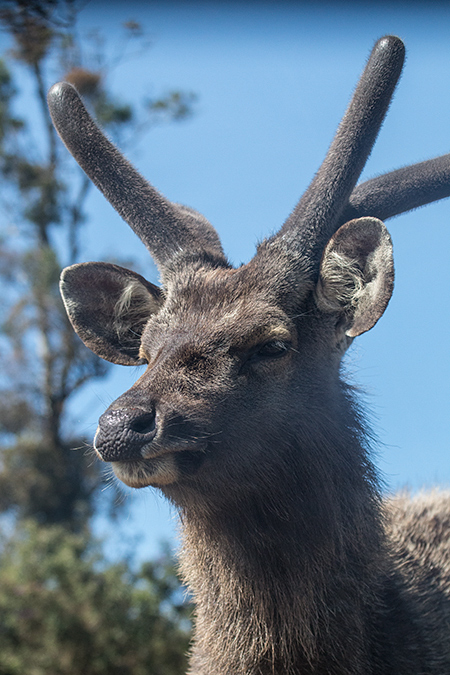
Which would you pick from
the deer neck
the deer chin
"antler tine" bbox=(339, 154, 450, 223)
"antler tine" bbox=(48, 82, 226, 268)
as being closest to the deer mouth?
the deer chin

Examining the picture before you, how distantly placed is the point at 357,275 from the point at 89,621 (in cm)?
892

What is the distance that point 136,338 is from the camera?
376cm

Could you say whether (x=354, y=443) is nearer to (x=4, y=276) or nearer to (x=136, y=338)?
(x=136, y=338)

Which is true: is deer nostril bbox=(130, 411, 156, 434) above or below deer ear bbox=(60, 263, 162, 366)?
below

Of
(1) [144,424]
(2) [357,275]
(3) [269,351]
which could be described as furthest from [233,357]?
(2) [357,275]

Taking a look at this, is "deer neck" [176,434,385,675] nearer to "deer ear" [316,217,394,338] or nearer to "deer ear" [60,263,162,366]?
"deer ear" [316,217,394,338]

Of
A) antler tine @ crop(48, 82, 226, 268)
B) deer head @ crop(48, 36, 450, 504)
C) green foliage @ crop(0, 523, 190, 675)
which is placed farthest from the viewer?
green foliage @ crop(0, 523, 190, 675)

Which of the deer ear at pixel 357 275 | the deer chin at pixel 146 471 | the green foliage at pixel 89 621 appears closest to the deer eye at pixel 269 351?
the deer ear at pixel 357 275

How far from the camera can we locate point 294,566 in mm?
2920

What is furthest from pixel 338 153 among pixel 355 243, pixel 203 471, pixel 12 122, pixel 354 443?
pixel 12 122

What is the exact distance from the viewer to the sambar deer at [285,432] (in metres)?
2.76

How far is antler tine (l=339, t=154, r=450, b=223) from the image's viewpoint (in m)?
3.64

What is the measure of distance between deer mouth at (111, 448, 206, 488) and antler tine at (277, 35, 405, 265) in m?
1.28

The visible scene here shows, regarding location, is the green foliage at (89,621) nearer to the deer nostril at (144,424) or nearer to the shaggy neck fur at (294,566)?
the shaggy neck fur at (294,566)
